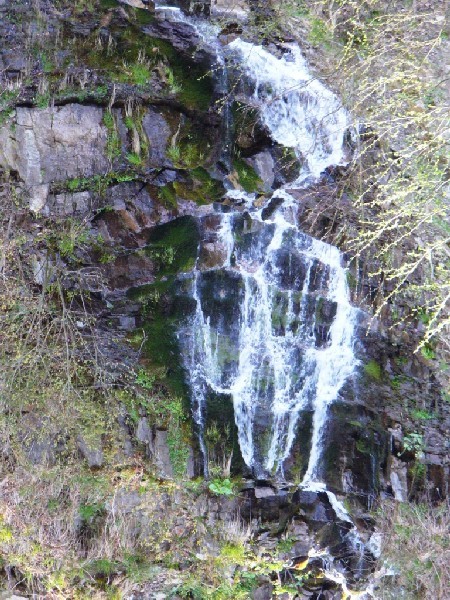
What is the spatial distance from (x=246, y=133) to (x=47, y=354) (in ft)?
9.85

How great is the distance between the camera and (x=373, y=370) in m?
6.03

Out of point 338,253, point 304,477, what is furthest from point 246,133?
point 304,477

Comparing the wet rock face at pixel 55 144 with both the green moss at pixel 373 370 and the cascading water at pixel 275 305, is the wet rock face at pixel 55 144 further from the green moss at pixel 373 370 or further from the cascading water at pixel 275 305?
the green moss at pixel 373 370

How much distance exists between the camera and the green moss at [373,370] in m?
6.01

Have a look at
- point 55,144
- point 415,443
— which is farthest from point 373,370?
point 55,144

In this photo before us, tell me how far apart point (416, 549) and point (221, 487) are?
2.19 meters

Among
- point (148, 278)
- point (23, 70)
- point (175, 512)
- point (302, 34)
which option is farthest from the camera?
point (175, 512)

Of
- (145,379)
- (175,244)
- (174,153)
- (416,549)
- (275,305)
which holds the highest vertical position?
(174,153)

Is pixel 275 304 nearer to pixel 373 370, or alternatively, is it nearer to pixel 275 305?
pixel 275 305

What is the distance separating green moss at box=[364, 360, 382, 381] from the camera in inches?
237

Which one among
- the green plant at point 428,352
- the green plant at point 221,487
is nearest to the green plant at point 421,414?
the green plant at point 428,352

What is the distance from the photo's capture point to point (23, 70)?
16.2 ft

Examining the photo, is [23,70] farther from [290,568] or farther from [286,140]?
[290,568]

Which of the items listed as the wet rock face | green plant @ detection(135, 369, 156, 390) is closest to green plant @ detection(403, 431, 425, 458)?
green plant @ detection(135, 369, 156, 390)
